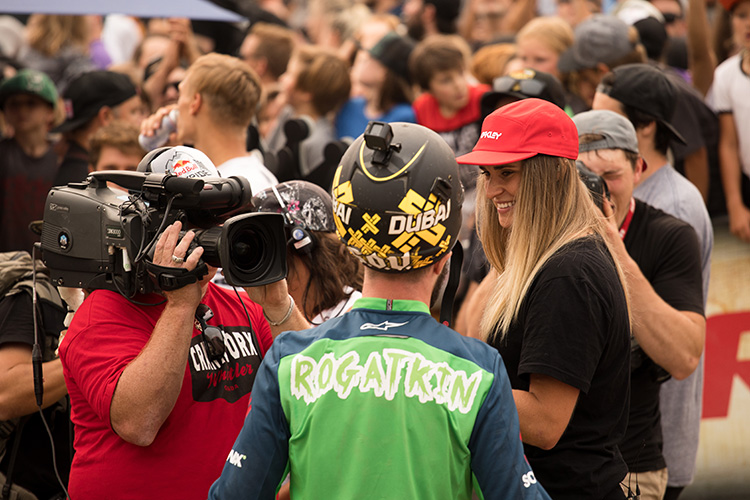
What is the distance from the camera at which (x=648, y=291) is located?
10.3 ft

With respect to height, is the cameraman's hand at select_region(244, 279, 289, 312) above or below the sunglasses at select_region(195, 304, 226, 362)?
above

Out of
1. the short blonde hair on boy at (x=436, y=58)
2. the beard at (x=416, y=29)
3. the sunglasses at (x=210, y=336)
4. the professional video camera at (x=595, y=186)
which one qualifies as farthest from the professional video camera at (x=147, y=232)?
the beard at (x=416, y=29)

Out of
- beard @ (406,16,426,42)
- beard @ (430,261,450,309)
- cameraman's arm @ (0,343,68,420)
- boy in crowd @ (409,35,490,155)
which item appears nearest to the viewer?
beard @ (430,261,450,309)

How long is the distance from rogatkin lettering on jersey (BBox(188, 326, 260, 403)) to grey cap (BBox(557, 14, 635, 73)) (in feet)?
11.0

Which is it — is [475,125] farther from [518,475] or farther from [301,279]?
[518,475]

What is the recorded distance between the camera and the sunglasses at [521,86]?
4.74m

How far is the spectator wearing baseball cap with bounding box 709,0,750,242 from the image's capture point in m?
5.19

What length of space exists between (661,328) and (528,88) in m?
2.04

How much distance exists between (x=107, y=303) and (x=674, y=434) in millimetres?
2787

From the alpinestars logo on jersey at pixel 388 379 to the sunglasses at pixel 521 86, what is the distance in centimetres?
314

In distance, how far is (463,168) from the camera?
557 cm

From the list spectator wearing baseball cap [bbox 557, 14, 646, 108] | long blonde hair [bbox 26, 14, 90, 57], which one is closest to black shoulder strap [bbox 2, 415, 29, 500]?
spectator wearing baseball cap [bbox 557, 14, 646, 108]

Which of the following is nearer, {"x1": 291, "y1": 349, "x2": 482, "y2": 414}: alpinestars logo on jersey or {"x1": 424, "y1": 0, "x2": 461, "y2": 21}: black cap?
{"x1": 291, "y1": 349, "x2": 482, "y2": 414}: alpinestars logo on jersey

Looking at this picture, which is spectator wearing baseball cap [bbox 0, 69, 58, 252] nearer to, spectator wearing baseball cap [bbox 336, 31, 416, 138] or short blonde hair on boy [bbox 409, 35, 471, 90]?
spectator wearing baseball cap [bbox 336, 31, 416, 138]
